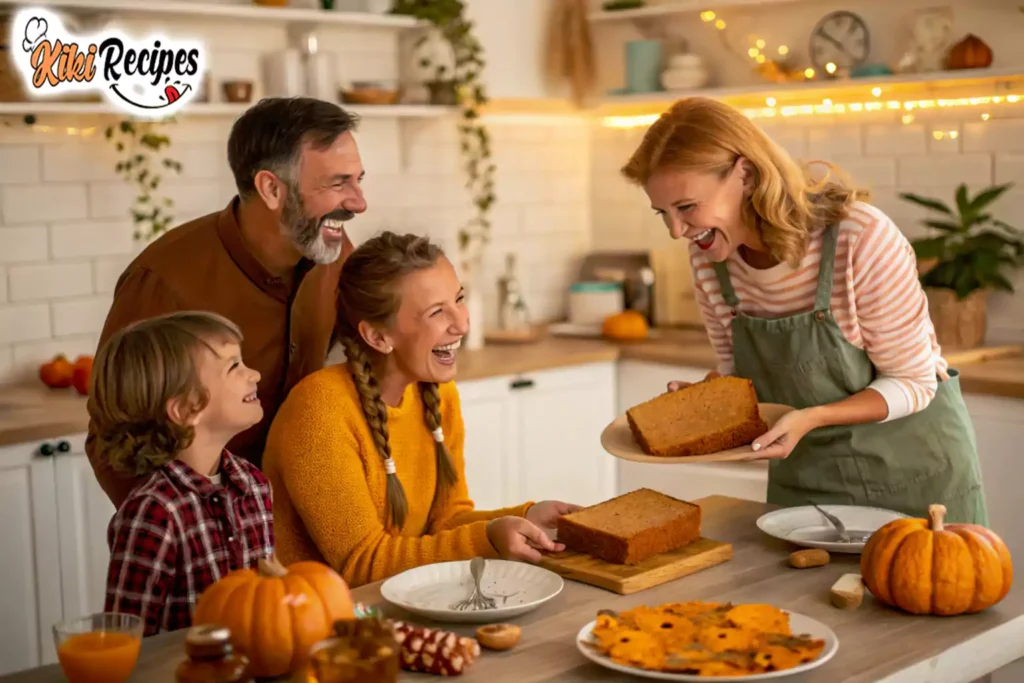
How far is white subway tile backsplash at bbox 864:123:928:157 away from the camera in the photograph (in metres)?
4.49

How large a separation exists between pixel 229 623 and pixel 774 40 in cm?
369

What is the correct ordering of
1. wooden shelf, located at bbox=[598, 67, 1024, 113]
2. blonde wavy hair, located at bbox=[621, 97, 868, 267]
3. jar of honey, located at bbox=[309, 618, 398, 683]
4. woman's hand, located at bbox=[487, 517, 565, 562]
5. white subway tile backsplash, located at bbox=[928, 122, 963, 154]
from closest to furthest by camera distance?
jar of honey, located at bbox=[309, 618, 398, 683] → woman's hand, located at bbox=[487, 517, 565, 562] → blonde wavy hair, located at bbox=[621, 97, 868, 267] → wooden shelf, located at bbox=[598, 67, 1024, 113] → white subway tile backsplash, located at bbox=[928, 122, 963, 154]

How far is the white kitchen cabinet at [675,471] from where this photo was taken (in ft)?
14.0

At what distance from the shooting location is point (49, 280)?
4.04 metres

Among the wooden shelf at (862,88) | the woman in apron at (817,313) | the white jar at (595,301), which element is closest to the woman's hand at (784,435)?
the woman in apron at (817,313)

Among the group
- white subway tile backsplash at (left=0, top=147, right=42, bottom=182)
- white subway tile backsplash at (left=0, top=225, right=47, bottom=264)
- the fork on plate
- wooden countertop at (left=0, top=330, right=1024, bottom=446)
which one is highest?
white subway tile backsplash at (left=0, top=147, right=42, bottom=182)

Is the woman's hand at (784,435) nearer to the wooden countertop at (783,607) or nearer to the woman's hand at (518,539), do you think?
the wooden countertop at (783,607)

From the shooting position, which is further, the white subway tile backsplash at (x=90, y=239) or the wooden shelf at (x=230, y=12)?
the white subway tile backsplash at (x=90, y=239)

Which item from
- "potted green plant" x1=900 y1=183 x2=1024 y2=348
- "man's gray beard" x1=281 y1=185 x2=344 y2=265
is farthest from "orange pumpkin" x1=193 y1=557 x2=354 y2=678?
"potted green plant" x1=900 y1=183 x2=1024 y2=348

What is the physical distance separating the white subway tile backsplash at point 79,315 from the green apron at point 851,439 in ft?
7.14

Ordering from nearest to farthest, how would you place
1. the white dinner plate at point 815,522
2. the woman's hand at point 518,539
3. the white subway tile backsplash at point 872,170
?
the woman's hand at point 518,539 < the white dinner plate at point 815,522 < the white subway tile backsplash at point 872,170

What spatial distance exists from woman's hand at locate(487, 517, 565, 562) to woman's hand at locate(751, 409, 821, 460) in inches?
15.7

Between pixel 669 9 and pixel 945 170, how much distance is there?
1.16 metres

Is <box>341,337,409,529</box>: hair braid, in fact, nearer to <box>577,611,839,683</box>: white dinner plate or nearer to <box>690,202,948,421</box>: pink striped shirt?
<box>577,611,839,683</box>: white dinner plate
